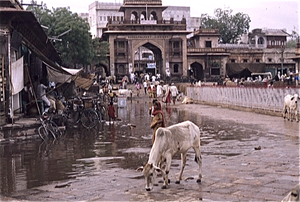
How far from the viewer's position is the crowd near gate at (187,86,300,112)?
716 inches

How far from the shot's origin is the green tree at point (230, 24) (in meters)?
74.7

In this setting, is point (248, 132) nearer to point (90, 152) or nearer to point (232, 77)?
point (90, 152)

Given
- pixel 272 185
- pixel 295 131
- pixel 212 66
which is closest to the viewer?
pixel 272 185

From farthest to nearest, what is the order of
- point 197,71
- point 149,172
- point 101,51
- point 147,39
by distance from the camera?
point 197,71, point 147,39, point 101,51, point 149,172

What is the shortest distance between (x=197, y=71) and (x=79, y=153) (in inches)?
2024

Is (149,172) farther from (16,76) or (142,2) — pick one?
(142,2)

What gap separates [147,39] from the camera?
52.8 metres

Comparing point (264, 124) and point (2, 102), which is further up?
point (2, 102)

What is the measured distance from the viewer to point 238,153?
31.8 ft

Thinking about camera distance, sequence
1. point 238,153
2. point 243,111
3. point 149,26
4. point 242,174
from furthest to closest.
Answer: point 149,26 < point 243,111 < point 238,153 < point 242,174

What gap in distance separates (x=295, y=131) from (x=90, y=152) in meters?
6.55

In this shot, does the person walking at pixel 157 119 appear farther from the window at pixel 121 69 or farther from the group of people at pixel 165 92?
the window at pixel 121 69

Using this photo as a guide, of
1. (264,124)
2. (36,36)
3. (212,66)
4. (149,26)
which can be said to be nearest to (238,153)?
(264,124)

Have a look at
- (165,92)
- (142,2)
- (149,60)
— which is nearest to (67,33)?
(165,92)
